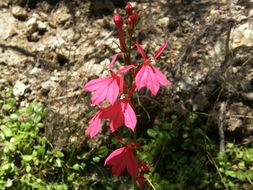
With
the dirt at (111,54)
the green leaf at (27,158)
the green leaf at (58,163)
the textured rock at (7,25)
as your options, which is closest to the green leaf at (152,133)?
the dirt at (111,54)

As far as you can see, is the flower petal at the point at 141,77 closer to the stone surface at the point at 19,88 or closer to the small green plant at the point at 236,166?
the small green plant at the point at 236,166

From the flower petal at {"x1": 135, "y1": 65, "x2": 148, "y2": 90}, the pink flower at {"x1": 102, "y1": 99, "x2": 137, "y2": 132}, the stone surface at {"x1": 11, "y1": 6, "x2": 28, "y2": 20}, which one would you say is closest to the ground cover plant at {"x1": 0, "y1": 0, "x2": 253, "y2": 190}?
the stone surface at {"x1": 11, "y1": 6, "x2": 28, "y2": 20}

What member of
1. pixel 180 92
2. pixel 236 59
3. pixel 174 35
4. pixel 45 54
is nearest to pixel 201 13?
pixel 174 35

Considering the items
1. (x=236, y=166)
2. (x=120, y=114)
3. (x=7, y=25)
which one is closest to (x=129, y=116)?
(x=120, y=114)

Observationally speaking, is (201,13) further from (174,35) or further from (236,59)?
(236,59)

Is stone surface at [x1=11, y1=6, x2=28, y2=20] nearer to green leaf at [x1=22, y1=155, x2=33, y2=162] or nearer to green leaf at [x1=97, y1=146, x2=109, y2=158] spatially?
green leaf at [x1=22, y1=155, x2=33, y2=162]
